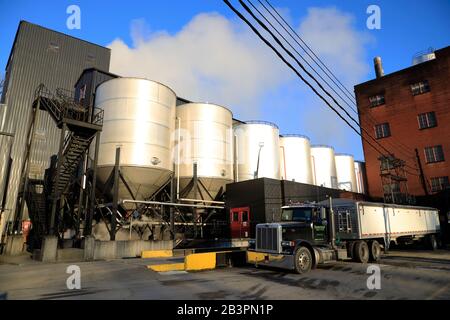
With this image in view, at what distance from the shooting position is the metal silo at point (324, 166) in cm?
3984

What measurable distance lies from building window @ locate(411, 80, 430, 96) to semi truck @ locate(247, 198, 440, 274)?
83.6ft

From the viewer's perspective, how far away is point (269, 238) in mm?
12664

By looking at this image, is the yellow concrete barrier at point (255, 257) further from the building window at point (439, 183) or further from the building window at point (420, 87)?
the building window at point (420, 87)

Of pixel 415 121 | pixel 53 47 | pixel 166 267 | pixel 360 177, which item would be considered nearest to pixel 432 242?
pixel 166 267

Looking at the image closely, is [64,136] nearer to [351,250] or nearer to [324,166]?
[351,250]

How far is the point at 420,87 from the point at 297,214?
34308 mm

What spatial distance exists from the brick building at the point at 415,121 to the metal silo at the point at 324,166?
4.77 meters

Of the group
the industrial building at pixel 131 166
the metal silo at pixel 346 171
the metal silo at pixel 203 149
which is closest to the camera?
the industrial building at pixel 131 166

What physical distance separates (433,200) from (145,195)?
32.4m

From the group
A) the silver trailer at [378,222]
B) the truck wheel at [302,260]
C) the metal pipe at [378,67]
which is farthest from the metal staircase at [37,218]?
the metal pipe at [378,67]

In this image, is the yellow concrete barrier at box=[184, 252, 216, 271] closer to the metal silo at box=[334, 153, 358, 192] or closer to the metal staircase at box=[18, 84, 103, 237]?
A: the metal staircase at box=[18, 84, 103, 237]

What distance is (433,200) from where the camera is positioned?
3438cm
